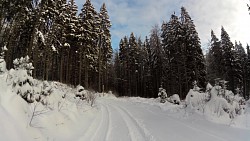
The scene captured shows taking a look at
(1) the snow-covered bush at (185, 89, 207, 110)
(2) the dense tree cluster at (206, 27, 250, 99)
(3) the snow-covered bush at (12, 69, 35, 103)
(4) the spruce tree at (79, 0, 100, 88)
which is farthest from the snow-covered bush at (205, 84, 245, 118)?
(2) the dense tree cluster at (206, 27, 250, 99)

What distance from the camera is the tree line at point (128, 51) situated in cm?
3156

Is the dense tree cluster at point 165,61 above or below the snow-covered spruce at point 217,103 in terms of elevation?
above

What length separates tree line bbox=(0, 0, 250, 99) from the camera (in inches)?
1243

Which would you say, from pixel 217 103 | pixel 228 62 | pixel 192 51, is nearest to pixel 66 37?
pixel 192 51

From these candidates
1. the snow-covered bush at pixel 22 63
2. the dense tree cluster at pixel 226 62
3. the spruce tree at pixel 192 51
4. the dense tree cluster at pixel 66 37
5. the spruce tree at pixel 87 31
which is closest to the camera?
the snow-covered bush at pixel 22 63

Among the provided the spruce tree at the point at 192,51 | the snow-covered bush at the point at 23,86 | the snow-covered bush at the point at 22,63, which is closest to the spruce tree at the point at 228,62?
the spruce tree at the point at 192,51

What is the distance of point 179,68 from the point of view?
122 ft

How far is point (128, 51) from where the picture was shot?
56.3 metres

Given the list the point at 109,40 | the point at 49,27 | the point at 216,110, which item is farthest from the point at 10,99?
the point at 109,40

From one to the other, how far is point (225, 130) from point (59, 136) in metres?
5.56

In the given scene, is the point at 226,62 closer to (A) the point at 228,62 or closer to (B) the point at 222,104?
(A) the point at 228,62

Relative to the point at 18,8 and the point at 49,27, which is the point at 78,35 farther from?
the point at 18,8

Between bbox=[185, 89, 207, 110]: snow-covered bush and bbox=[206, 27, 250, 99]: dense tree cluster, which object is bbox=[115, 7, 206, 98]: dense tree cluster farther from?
bbox=[185, 89, 207, 110]: snow-covered bush

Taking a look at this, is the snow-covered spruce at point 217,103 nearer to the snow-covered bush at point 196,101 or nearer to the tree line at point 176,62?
the snow-covered bush at point 196,101
